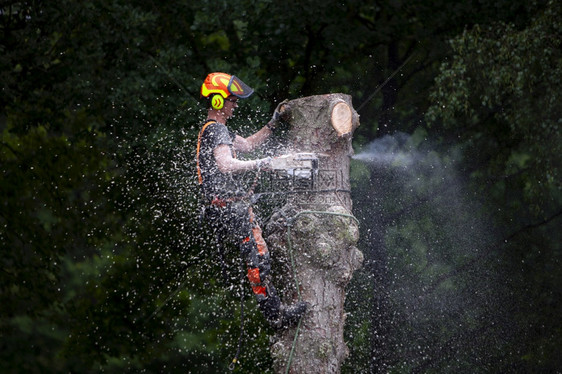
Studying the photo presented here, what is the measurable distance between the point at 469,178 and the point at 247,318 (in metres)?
3.41

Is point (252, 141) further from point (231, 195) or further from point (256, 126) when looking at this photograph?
point (256, 126)

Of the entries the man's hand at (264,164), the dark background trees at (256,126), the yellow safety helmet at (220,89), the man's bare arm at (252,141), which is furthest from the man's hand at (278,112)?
the dark background trees at (256,126)

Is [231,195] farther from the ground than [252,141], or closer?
closer

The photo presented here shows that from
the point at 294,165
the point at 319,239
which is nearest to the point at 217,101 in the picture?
the point at 294,165

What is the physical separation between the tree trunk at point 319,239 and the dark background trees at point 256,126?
Answer: 210 centimetres

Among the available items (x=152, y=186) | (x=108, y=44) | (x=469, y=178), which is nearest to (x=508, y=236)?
(x=469, y=178)

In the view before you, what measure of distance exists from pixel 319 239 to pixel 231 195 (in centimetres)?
66

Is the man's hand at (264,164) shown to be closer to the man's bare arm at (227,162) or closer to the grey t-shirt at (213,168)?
the man's bare arm at (227,162)

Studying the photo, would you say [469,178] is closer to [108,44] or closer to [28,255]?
[108,44]

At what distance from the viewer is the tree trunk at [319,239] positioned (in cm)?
480

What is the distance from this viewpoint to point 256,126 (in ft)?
25.4

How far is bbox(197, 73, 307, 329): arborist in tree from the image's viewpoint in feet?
15.8

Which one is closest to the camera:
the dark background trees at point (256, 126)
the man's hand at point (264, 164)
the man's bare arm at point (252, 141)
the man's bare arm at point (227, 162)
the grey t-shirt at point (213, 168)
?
the man's hand at point (264, 164)

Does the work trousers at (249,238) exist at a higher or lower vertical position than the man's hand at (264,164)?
lower
